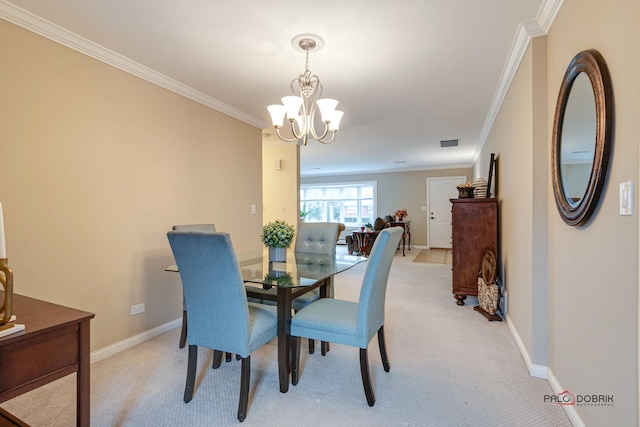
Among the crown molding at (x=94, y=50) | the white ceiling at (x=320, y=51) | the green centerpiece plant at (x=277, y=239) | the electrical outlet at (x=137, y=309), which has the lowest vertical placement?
the electrical outlet at (x=137, y=309)

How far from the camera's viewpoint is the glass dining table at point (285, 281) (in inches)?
72.5

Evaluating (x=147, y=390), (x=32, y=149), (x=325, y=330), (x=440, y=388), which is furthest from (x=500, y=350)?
(x=32, y=149)

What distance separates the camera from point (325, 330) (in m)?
1.82

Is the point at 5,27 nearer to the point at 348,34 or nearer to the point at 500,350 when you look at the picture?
the point at 348,34

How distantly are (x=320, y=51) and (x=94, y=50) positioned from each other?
5.33 ft

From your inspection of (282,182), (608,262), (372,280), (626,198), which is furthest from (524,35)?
(282,182)

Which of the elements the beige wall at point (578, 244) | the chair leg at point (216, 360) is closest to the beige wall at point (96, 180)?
the chair leg at point (216, 360)

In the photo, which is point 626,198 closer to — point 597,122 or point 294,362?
point 597,122

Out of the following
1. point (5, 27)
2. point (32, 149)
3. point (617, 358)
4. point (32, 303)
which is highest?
point (5, 27)

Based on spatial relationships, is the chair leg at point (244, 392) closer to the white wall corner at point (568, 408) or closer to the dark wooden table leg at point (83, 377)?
the dark wooden table leg at point (83, 377)

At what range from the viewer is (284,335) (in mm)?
1846

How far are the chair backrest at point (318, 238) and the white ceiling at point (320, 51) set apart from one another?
134 centimetres

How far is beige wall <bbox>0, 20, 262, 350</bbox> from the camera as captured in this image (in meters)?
1.93

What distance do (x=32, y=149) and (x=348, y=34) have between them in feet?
7.04
